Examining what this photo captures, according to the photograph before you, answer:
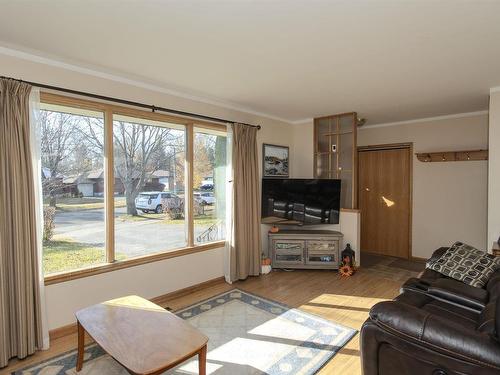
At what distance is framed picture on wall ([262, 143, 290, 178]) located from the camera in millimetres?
4719

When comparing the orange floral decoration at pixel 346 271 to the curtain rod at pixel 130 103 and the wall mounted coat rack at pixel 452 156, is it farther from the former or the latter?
the curtain rod at pixel 130 103

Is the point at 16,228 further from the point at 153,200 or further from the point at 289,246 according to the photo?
the point at 289,246

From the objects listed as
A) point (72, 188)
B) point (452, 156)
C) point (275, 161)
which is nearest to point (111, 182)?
point (72, 188)

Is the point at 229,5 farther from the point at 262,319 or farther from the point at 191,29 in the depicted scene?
the point at 262,319

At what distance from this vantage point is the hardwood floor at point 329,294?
2.34 metres

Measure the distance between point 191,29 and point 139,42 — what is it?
0.47m

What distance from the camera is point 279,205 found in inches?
184

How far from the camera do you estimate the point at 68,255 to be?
9.12 ft

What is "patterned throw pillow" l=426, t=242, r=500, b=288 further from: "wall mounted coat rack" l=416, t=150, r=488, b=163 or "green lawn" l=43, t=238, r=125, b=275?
"green lawn" l=43, t=238, r=125, b=275

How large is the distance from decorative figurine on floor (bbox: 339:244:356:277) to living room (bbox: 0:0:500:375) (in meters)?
0.04

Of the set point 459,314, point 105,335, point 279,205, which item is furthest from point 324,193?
point 105,335

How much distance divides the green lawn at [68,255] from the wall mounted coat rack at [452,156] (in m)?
4.84

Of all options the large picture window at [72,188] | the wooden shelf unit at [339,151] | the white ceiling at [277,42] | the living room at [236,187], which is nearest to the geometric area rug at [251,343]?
the living room at [236,187]

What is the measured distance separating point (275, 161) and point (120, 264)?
9.24 ft
